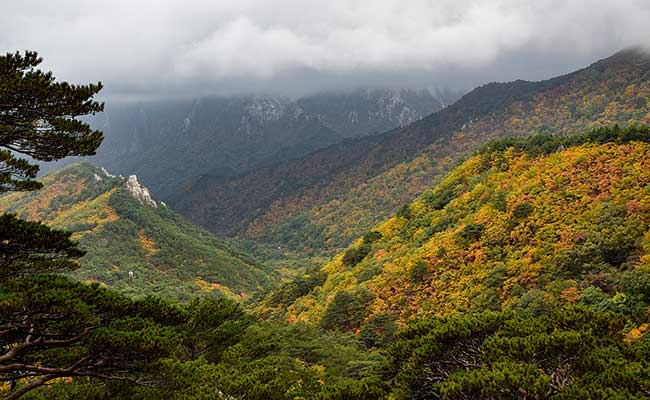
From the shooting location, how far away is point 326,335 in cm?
4022

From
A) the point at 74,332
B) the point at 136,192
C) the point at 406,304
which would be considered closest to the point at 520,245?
the point at 406,304

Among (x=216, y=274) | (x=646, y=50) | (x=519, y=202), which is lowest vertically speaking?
(x=216, y=274)

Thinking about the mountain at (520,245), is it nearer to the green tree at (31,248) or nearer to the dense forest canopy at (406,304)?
the dense forest canopy at (406,304)

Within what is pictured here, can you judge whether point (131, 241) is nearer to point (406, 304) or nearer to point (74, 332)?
point (406, 304)

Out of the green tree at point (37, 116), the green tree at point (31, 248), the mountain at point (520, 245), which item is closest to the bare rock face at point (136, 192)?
the mountain at point (520, 245)

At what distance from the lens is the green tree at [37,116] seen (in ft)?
31.8

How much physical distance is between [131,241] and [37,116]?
423 feet

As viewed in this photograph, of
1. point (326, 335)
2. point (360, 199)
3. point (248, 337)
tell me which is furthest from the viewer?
point (360, 199)

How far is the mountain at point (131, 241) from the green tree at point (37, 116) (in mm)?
95115

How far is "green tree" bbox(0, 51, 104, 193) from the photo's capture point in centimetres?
970

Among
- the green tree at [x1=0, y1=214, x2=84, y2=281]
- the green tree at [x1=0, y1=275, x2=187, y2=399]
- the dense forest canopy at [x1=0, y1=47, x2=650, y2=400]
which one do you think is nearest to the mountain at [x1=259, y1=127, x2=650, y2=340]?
the dense forest canopy at [x1=0, y1=47, x2=650, y2=400]

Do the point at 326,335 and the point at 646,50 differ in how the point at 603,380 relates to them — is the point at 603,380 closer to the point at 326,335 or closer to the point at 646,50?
the point at 326,335

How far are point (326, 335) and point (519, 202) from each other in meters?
23.1

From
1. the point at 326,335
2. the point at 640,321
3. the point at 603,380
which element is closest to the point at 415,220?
the point at 326,335
